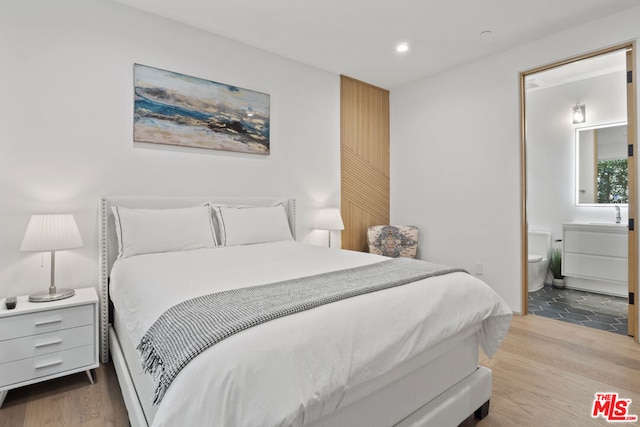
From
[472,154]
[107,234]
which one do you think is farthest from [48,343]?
[472,154]

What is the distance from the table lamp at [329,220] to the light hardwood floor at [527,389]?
6.09ft

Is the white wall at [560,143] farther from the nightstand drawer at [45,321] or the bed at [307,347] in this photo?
the nightstand drawer at [45,321]

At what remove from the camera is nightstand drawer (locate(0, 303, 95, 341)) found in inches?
73.8

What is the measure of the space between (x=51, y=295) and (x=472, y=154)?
12.7 ft

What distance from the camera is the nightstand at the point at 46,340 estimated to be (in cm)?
188

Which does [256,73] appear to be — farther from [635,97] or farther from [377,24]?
[635,97]

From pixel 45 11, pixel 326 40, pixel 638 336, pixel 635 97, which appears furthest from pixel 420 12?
pixel 638 336

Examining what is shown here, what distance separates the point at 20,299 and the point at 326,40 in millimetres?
3083

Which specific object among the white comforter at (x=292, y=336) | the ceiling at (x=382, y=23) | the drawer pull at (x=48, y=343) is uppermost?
the ceiling at (x=382, y=23)

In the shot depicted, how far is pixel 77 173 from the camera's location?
2.46 meters

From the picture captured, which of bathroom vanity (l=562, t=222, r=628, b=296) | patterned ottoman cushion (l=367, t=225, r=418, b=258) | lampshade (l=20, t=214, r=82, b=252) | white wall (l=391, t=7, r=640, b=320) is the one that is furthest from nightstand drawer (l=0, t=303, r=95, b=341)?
bathroom vanity (l=562, t=222, r=628, b=296)

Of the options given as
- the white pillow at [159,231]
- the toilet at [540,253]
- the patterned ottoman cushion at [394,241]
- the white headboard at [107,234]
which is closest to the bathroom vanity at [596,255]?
the toilet at [540,253]

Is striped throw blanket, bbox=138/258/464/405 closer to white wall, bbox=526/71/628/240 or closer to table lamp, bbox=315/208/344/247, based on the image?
table lamp, bbox=315/208/344/247

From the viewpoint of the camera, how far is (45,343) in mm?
1978
